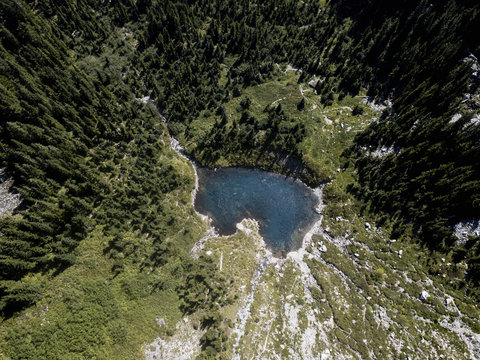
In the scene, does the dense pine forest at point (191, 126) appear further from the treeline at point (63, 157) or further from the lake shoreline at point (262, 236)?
the lake shoreline at point (262, 236)

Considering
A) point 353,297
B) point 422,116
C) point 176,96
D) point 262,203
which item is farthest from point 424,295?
point 176,96

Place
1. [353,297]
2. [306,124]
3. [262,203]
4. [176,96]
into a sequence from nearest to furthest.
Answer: [353,297] < [262,203] < [306,124] < [176,96]

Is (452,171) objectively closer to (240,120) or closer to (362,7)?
(240,120)

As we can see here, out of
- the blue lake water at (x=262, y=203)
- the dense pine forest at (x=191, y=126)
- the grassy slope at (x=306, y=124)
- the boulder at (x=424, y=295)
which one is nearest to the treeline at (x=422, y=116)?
the dense pine forest at (x=191, y=126)

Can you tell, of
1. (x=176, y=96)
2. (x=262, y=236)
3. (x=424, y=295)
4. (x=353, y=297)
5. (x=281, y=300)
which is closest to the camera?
(x=424, y=295)

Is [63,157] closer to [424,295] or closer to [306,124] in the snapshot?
[306,124]

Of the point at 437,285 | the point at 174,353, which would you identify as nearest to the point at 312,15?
the point at 437,285

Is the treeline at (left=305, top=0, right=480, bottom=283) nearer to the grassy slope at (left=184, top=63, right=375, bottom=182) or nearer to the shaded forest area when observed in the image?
the shaded forest area
